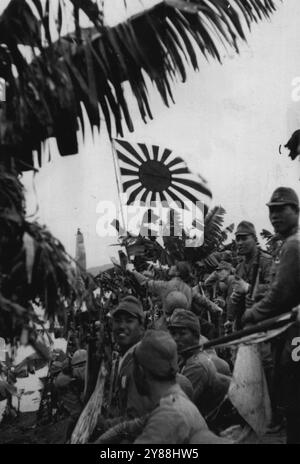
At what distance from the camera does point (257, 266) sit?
18.0ft

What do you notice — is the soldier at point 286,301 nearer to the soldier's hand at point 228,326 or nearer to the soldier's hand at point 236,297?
the soldier's hand at point 236,297

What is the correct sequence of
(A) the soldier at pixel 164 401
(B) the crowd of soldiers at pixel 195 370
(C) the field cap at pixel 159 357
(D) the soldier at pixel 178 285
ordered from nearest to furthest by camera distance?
(A) the soldier at pixel 164 401 < (B) the crowd of soldiers at pixel 195 370 < (C) the field cap at pixel 159 357 < (D) the soldier at pixel 178 285

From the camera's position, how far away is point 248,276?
6043 millimetres

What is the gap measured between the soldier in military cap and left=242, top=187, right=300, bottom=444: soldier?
0.53 meters

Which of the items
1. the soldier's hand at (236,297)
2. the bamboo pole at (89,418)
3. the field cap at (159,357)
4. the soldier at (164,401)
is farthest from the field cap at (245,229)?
the field cap at (159,357)

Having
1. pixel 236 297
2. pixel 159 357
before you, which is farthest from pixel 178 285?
pixel 159 357

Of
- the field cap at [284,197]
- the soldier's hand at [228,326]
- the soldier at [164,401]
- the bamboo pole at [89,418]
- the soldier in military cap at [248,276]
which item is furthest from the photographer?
the soldier's hand at [228,326]

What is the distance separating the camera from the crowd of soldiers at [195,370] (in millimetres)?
3232

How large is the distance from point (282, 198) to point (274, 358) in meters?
1.19

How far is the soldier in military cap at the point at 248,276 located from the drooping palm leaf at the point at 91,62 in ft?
5.35

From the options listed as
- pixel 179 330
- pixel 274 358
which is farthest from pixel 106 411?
pixel 274 358

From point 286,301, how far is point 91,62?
207 cm

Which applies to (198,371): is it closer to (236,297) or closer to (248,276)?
(236,297)
